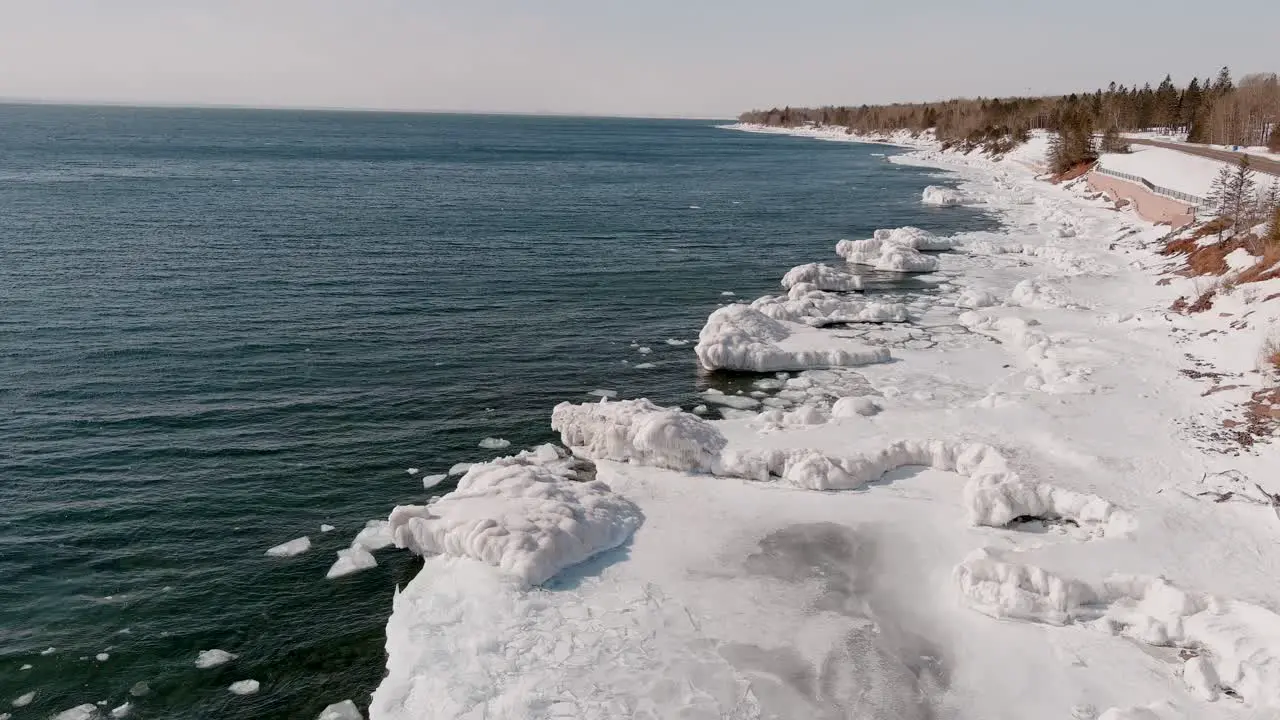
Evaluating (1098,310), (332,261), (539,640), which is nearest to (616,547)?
(539,640)

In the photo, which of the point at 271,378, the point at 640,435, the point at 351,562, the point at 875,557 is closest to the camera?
the point at 875,557

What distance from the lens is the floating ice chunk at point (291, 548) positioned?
81.5 feet

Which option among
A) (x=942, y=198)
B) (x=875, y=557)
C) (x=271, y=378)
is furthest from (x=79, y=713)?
(x=942, y=198)

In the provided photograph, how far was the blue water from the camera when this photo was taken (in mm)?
21484

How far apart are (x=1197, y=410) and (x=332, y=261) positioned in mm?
54964

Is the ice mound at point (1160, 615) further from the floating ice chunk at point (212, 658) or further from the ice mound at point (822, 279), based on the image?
the ice mound at point (822, 279)

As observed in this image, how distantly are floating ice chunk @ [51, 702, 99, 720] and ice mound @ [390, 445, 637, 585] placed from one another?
340 inches

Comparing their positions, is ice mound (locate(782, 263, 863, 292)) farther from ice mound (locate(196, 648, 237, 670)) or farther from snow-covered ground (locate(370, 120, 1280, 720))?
ice mound (locate(196, 648, 237, 670))

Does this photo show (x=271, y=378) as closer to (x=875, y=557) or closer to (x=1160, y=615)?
(x=875, y=557)

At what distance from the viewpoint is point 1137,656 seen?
19.7 metres

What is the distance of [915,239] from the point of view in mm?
71062

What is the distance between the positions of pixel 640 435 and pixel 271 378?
19.2 metres

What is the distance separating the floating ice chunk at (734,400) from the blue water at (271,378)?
3.52 feet

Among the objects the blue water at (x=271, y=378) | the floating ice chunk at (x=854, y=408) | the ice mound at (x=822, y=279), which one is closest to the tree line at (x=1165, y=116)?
the blue water at (x=271, y=378)
